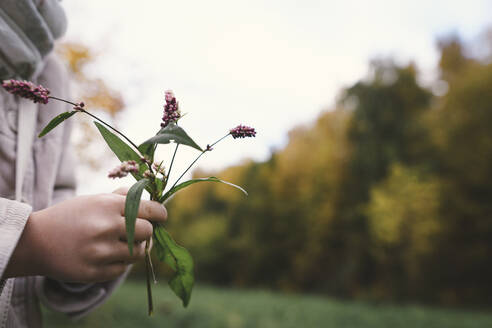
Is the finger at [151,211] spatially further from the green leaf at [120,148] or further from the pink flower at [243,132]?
the pink flower at [243,132]

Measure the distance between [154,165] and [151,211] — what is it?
11 centimetres

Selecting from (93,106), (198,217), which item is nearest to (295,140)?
(198,217)

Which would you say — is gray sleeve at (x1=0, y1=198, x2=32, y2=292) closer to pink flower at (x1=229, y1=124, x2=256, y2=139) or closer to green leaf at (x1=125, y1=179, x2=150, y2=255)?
green leaf at (x1=125, y1=179, x2=150, y2=255)

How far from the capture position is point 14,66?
1048mm

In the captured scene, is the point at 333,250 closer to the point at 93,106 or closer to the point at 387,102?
the point at 387,102

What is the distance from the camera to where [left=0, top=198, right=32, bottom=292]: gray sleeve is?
738mm

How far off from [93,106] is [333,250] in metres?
14.5

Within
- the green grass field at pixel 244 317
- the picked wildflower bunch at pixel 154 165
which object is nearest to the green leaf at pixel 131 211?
the picked wildflower bunch at pixel 154 165

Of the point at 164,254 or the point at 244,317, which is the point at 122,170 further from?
the point at 244,317

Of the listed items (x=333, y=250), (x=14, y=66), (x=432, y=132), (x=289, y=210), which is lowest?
(x=14, y=66)

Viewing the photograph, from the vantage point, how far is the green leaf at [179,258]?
854 mm

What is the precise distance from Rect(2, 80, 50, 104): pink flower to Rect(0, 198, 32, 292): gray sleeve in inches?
10.1

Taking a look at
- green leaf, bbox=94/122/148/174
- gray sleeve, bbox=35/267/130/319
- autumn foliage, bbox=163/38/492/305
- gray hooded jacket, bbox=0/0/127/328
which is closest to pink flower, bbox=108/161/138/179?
green leaf, bbox=94/122/148/174

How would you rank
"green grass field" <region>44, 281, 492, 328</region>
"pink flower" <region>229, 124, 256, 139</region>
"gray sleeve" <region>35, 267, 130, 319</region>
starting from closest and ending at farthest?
1. "pink flower" <region>229, 124, 256, 139</region>
2. "gray sleeve" <region>35, 267, 130, 319</region>
3. "green grass field" <region>44, 281, 492, 328</region>
